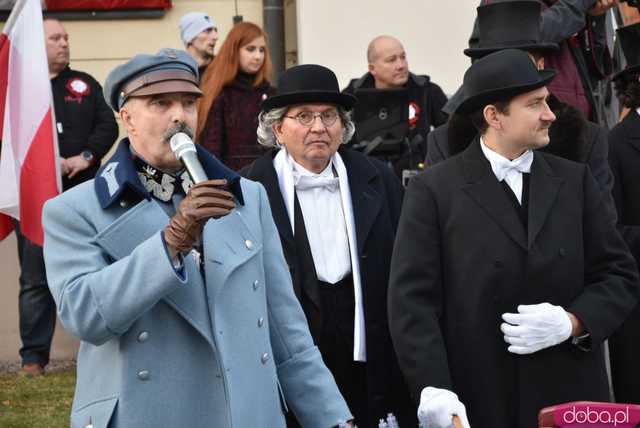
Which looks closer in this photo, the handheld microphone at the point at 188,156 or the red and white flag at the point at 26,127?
the handheld microphone at the point at 188,156

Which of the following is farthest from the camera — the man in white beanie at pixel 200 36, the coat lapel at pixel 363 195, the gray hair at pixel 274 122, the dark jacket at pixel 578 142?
the man in white beanie at pixel 200 36

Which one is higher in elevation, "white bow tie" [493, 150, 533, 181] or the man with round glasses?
"white bow tie" [493, 150, 533, 181]

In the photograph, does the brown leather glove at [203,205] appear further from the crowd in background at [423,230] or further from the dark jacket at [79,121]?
the dark jacket at [79,121]

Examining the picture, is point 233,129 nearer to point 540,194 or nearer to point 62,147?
point 62,147

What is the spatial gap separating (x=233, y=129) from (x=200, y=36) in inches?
37.0

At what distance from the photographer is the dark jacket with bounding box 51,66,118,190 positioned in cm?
912

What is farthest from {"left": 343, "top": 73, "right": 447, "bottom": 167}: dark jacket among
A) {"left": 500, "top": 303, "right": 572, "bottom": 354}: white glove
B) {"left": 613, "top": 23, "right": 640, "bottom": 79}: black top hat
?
{"left": 500, "top": 303, "right": 572, "bottom": 354}: white glove

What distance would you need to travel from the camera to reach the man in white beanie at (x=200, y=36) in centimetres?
905

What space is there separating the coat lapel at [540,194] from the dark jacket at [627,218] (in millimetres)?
1238

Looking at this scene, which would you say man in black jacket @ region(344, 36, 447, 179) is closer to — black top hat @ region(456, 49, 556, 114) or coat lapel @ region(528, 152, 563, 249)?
black top hat @ region(456, 49, 556, 114)

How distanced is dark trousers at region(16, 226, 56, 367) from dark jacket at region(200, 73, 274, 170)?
1536mm

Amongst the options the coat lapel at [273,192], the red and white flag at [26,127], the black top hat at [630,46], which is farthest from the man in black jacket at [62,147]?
the black top hat at [630,46]

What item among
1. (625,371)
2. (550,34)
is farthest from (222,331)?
(550,34)

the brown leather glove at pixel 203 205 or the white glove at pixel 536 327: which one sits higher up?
the brown leather glove at pixel 203 205
